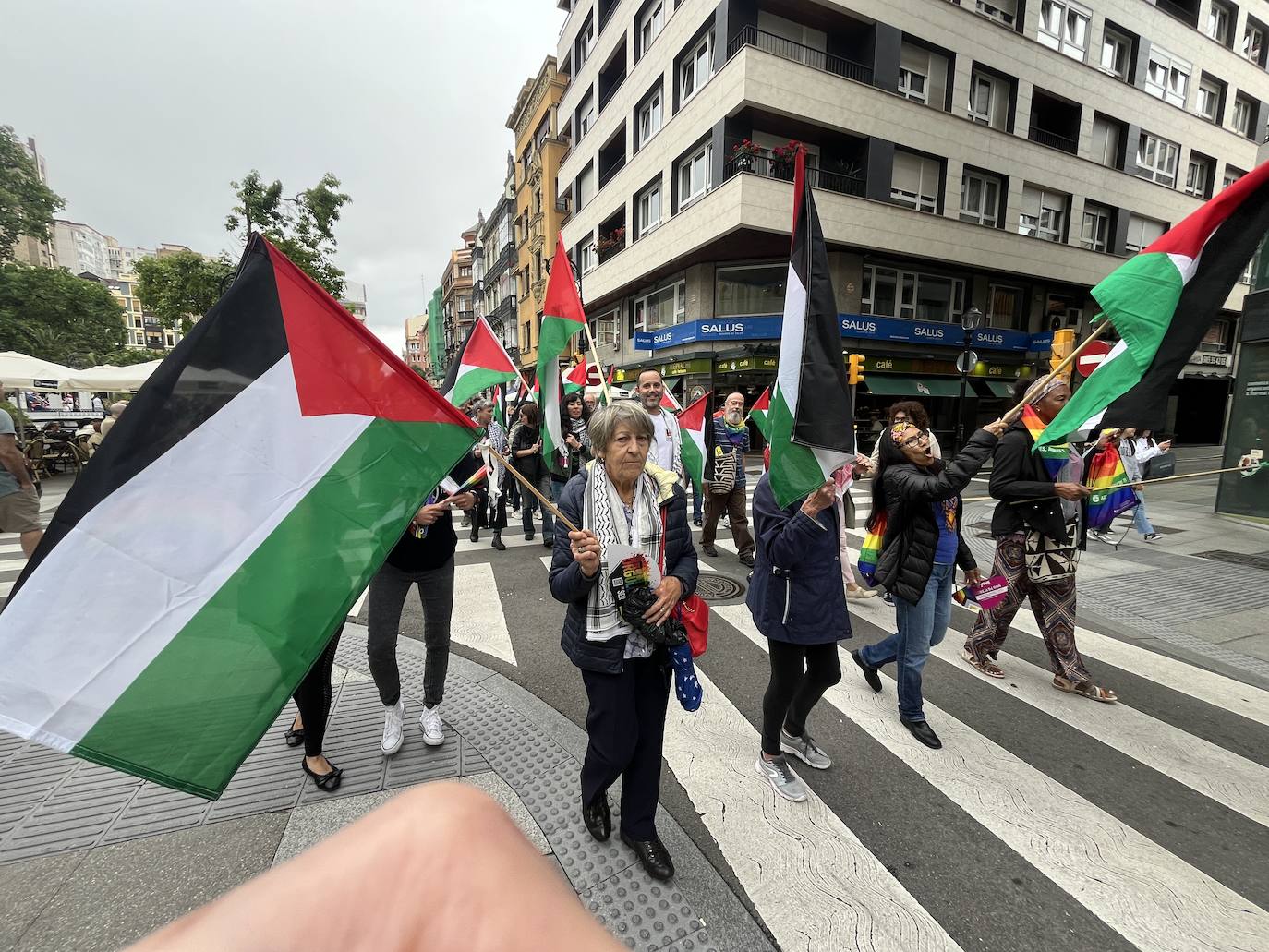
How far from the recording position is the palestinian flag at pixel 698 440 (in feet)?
24.6

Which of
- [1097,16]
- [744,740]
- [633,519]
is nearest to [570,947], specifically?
[633,519]

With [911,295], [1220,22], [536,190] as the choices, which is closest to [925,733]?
[911,295]

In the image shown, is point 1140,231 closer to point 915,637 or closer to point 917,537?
point 917,537

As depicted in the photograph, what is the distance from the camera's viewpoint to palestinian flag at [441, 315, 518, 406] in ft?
14.6

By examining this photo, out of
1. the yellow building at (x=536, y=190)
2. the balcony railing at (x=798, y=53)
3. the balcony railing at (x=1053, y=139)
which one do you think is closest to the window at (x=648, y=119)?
the balcony railing at (x=798, y=53)

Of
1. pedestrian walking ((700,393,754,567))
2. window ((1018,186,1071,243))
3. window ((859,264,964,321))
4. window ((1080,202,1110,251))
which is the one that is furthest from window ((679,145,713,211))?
window ((1080,202,1110,251))

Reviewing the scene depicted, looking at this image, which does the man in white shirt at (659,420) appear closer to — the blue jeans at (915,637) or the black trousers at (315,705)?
the blue jeans at (915,637)

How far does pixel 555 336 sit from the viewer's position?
4.84 metres

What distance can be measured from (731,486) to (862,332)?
16.0 meters

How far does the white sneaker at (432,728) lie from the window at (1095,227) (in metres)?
32.3

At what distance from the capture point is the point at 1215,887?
2377mm

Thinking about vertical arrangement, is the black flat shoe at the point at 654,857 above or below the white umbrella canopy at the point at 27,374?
below

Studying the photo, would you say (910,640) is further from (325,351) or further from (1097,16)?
(1097,16)

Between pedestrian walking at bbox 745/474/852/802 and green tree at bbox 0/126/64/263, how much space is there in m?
35.3
